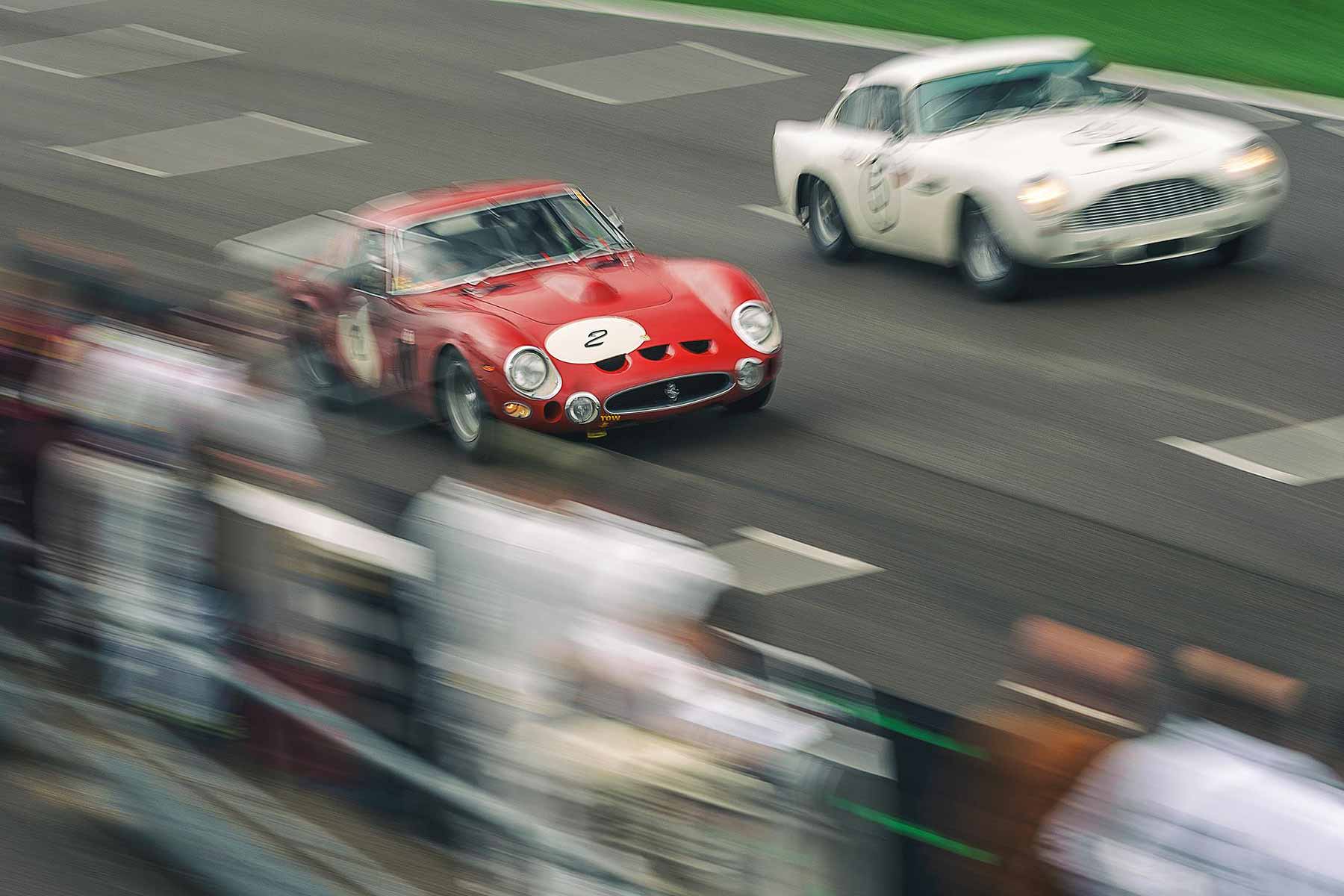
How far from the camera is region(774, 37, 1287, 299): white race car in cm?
1196

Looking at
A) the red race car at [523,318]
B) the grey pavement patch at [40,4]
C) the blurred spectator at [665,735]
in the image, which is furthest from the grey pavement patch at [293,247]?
the grey pavement patch at [40,4]

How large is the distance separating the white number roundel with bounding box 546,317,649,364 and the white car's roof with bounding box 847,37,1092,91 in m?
4.26

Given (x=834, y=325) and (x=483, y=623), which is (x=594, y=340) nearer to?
(x=834, y=325)

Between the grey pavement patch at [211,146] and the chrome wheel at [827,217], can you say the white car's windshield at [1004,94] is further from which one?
the grey pavement patch at [211,146]

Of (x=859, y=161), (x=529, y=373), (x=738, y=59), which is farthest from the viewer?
(x=738, y=59)

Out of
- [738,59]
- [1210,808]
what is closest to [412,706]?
[1210,808]

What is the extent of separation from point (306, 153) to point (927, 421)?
27.8ft

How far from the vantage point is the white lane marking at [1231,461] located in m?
9.48

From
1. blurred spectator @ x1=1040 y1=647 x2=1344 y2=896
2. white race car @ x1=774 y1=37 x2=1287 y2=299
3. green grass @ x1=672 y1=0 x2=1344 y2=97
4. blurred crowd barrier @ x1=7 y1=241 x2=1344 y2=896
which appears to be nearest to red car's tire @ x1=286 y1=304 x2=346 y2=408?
blurred crowd barrier @ x1=7 y1=241 x2=1344 y2=896

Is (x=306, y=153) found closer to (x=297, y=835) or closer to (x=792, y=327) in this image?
(x=792, y=327)

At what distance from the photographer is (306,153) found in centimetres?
1727

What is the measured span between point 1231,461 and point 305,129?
10.6 meters

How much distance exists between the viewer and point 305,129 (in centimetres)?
1800

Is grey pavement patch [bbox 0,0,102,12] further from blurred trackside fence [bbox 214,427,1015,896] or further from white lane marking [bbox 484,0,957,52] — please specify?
blurred trackside fence [bbox 214,427,1015,896]
